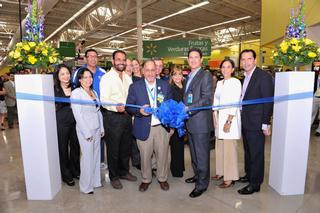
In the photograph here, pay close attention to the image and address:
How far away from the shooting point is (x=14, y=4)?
9.51 meters

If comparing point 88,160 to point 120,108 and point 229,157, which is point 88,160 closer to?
point 120,108

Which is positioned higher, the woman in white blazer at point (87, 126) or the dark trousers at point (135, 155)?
the woman in white blazer at point (87, 126)

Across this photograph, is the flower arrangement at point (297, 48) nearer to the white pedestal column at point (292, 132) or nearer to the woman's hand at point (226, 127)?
the white pedestal column at point (292, 132)

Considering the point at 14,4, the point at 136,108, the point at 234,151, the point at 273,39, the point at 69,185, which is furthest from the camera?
the point at 14,4

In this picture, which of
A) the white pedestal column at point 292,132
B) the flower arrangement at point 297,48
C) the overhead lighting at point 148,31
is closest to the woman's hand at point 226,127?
the white pedestal column at point 292,132

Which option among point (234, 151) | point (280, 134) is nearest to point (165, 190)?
point (234, 151)

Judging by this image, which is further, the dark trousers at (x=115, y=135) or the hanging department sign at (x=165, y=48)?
the hanging department sign at (x=165, y=48)

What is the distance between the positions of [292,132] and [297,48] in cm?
98

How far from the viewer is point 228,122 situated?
9.55 feet

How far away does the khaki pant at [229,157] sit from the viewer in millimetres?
3018

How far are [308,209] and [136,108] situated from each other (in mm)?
2236

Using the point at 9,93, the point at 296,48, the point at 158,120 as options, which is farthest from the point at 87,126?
the point at 9,93

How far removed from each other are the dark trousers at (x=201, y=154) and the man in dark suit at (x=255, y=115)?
0.49 meters

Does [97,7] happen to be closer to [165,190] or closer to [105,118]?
[105,118]
